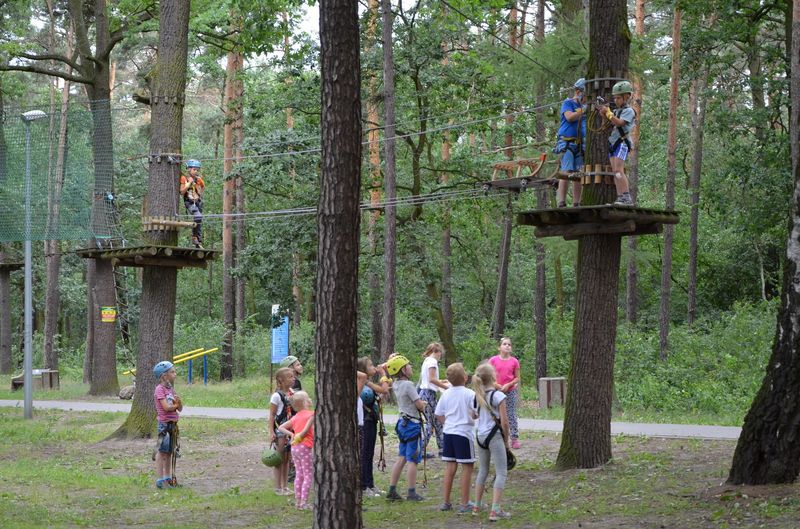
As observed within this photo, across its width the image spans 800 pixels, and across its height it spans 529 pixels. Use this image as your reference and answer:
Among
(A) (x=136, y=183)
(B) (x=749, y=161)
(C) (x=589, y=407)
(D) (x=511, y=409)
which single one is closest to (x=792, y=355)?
(C) (x=589, y=407)

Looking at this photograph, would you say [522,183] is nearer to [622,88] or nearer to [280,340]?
[622,88]

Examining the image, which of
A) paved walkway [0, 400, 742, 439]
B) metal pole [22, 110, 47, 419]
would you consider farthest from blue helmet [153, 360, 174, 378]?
metal pole [22, 110, 47, 419]

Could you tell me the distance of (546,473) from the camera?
1263cm

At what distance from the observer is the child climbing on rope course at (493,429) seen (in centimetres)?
998

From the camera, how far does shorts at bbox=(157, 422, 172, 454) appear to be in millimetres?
12547

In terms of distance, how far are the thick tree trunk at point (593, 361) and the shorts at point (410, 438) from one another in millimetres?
2317

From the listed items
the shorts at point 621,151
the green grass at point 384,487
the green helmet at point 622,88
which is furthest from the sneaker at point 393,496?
the green helmet at point 622,88

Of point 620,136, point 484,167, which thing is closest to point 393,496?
point 620,136

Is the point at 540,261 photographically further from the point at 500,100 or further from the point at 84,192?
the point at 84,192

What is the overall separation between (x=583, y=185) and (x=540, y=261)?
1499 centimetres

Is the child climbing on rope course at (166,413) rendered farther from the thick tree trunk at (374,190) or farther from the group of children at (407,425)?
the thick tree trunk at (374,190)

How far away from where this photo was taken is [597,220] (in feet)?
38.7

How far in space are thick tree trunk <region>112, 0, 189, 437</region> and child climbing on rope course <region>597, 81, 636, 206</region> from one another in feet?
28.5

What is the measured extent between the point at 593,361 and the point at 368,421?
2.94 meters
